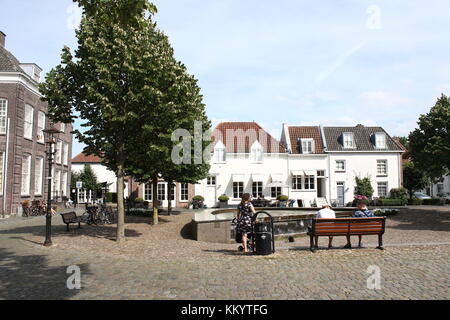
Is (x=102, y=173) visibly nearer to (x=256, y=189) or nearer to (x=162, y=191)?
(x=162, y=191)

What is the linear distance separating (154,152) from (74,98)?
370 centimetres

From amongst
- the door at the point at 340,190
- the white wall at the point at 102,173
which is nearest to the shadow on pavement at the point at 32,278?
the door at the point at 340,190

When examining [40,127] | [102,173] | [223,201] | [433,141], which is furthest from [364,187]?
[102,173]

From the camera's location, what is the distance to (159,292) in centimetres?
646

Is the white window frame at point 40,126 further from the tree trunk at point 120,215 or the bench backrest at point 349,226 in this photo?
the bench backrest at point 349,226

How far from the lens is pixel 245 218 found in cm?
1065

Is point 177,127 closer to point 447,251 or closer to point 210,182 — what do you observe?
point 447,251

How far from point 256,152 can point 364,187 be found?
12.4 meters

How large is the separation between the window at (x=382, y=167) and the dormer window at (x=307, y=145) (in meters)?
8.01

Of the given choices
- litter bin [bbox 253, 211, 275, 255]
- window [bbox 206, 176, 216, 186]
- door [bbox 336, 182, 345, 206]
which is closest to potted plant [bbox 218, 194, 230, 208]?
window [bbox 206, 176, 216, 186]

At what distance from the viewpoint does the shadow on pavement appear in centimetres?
Answer: 641

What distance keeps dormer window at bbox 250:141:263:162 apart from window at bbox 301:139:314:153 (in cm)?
500

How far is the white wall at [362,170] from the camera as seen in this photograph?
136 feet

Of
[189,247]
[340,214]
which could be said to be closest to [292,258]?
[189,247]
